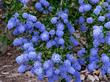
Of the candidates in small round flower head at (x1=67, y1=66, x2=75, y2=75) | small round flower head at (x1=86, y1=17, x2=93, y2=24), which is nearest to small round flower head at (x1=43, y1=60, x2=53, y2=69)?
small round flower head at (x1=67, y1=66, x2=75, y2=75)

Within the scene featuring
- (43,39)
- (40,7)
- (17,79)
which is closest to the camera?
(43,39)

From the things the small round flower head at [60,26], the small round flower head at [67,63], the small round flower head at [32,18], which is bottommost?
the small round flower head at [67,63]

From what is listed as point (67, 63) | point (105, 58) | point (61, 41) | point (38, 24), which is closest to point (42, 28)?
point (38, 24)

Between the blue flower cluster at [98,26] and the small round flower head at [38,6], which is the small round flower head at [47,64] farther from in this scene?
the small round flower head at [38,6]

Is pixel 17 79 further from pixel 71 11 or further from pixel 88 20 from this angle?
pixel 88 20

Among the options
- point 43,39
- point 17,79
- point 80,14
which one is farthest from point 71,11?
point 17,79

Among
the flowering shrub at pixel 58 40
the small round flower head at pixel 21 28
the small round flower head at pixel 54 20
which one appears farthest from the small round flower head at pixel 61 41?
the small round flower head at pixel 21 28

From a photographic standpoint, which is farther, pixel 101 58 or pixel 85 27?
pixel 85 27

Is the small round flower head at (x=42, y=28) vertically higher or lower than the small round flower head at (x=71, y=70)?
higher

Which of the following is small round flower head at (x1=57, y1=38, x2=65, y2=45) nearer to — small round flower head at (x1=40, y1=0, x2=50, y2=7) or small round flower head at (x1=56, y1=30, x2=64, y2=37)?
small round flower head at (x1=56, y1=30, x2=64, y2=37)
